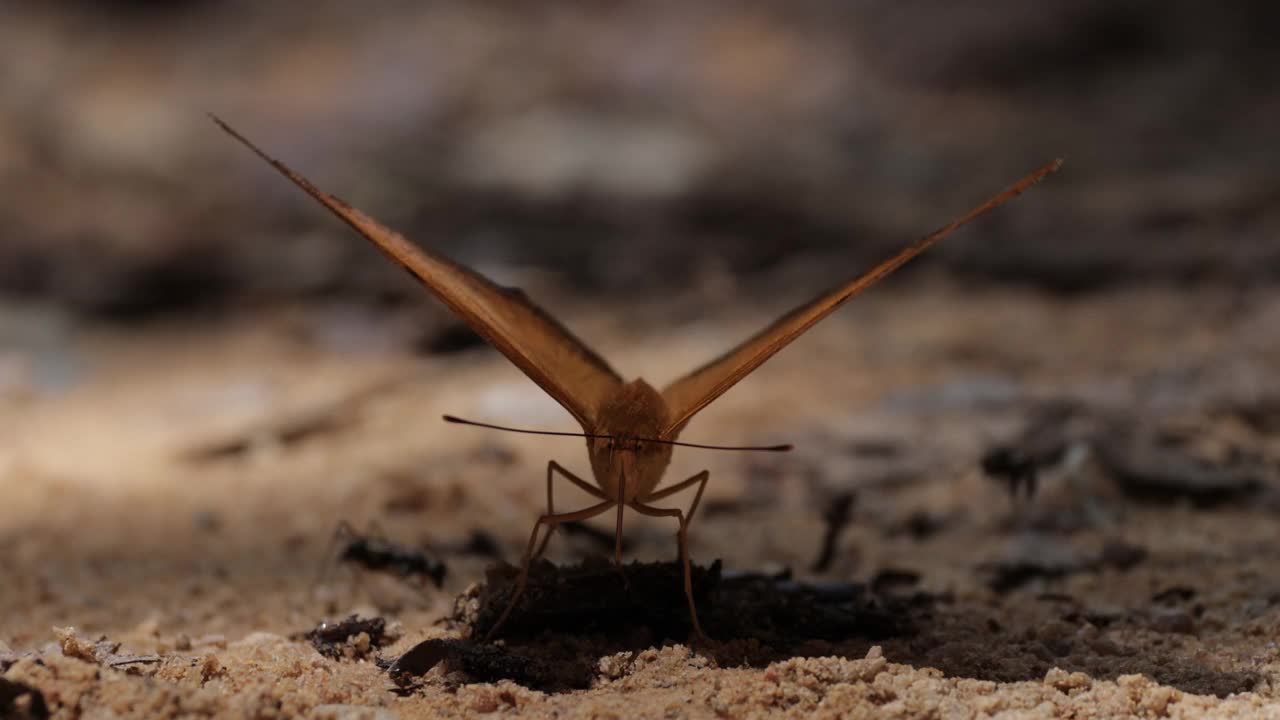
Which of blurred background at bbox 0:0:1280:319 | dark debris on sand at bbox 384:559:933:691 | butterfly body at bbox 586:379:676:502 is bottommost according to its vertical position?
dark debris on sand at bbox 384:559:933:691

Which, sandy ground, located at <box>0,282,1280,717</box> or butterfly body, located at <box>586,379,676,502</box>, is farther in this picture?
butterfly body, located at <box>586,379,676,502</box>

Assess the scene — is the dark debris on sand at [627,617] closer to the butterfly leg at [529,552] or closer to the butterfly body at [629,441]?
the butterfly leg at [529,552]

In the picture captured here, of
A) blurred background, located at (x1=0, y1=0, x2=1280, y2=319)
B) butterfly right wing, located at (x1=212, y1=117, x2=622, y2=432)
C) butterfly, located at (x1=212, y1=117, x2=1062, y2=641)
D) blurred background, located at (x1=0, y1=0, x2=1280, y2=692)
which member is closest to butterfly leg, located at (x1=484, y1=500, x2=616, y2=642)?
butterfly, located at (x1=212, y1=117, x2=1062, y2=641)

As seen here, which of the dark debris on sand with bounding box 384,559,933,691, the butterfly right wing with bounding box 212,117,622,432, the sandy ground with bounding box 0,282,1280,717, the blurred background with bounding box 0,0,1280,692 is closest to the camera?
the sandy ground with bounding box 0,282,1280,717

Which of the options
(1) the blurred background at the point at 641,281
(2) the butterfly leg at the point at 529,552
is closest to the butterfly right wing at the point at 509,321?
(2) the butterfly leg at the point at 529,552

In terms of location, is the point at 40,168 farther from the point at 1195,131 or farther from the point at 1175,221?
the point at 1195,131

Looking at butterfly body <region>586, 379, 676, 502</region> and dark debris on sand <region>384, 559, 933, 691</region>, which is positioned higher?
butterfly body <region>586, 379, 676, 502</region>

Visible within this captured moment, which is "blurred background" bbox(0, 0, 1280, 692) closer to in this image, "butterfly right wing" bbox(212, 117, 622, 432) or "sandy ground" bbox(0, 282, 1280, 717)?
"sandy ground" bbox(0, 282, 1280, 717)

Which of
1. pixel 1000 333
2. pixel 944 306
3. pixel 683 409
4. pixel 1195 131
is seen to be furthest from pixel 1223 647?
pixel 1195 131
